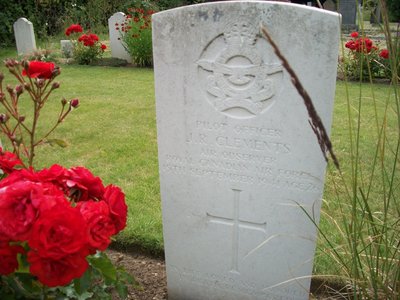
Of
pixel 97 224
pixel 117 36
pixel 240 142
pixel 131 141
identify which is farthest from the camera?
pixel 117 36

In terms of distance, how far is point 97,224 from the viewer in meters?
1.26

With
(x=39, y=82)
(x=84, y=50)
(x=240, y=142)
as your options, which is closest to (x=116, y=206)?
(x=39, y=82)

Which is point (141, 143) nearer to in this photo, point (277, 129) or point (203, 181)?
point (203, 181)

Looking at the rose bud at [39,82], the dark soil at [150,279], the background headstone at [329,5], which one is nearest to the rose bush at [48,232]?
the rose bud at [39,82]

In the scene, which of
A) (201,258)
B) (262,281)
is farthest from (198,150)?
(262,281)

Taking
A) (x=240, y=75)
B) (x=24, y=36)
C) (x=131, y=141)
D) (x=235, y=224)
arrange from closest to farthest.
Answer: (x=240, y=75) < (x=235, y=224) < (x=131, y=141) < (x=24, y=36)

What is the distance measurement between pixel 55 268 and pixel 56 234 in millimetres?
105

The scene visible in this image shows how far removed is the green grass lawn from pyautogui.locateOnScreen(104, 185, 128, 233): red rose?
108 cm

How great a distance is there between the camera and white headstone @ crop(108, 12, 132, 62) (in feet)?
32.8

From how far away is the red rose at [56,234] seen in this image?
1.09 metres

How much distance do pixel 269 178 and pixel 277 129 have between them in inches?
10.0

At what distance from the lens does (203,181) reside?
212cm

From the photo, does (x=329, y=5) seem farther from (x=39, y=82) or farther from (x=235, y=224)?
(x=39, y=82)

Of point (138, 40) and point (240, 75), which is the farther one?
point (138, 40)
